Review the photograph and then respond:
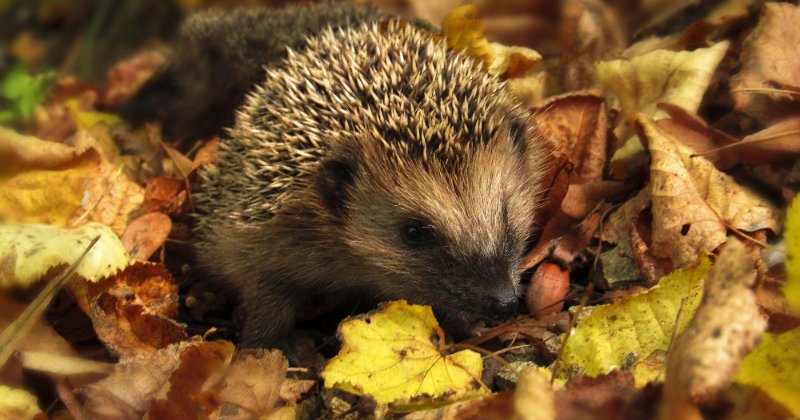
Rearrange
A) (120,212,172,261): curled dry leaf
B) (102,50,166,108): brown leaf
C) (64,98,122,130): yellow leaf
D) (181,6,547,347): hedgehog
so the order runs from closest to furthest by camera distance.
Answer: (181,6,547,347): hedgehog < (120,212,172,261): curled dry leaf < (64,98,122,130): yellow leaf < (102,50,166,108): brown leaf

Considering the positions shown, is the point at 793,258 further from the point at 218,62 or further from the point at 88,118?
the point at 88,118

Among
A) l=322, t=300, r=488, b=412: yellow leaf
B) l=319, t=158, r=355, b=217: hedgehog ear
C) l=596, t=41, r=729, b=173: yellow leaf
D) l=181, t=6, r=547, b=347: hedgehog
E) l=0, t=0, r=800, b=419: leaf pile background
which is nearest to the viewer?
l=0, t=0, r=800, b=419: leaf pile background

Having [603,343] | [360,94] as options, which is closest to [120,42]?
[360,94]

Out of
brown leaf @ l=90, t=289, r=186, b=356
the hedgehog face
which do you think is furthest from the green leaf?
the hedgehog face

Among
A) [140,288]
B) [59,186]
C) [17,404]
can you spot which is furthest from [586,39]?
[17,404]

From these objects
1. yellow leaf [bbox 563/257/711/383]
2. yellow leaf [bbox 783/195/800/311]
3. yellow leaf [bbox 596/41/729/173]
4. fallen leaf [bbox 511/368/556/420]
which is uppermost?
yellow leaf [bbox 783/195/800/311]

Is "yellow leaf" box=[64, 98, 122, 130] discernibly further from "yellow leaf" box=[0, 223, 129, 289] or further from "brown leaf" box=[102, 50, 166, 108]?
"yellow leaf" box=[0, 223, 129, 289]

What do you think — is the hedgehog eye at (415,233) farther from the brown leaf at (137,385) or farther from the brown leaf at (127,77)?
the brown leaf at (127,77)

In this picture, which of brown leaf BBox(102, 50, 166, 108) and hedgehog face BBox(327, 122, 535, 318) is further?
brown leaf BBox(102, 50, 166, 108)

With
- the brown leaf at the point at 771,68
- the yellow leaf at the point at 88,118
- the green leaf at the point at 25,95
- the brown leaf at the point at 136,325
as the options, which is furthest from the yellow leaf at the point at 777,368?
the green leaf at the point at 25,95
